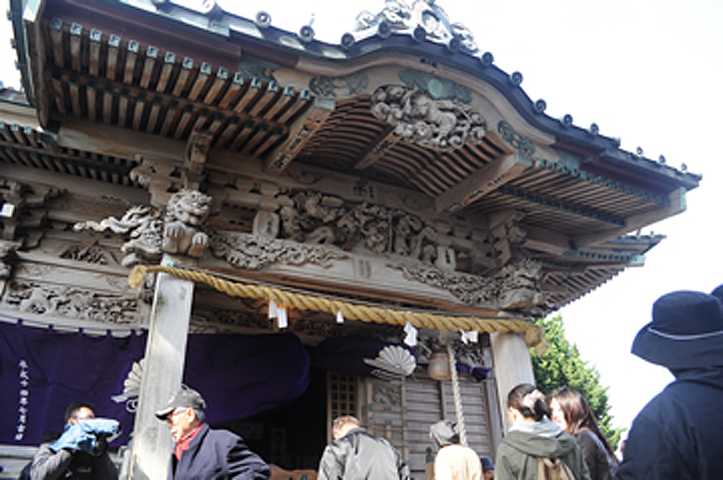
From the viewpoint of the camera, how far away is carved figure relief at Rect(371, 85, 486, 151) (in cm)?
516

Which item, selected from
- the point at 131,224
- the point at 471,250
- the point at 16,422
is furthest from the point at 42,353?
the point at 471,250

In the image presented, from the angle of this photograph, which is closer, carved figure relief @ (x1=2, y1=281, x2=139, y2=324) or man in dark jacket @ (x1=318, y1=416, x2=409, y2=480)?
man in dark jacket @ (x1=318, y1=416, x2=409, y2=480)

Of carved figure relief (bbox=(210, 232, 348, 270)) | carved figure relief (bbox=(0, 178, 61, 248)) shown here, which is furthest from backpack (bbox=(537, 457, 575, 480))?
carved figure relief (bbox=(0, 178, 61, 248))

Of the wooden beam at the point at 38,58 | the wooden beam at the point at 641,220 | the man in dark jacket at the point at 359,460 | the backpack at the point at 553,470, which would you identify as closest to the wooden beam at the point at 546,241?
the wooden beam at the point at 641,220

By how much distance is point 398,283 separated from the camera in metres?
5.79

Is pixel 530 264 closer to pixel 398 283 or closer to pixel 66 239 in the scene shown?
pixel 398 283

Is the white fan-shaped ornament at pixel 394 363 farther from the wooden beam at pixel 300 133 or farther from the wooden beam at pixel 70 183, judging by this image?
the wooden beam at pixel 70 183

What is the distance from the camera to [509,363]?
6.06 m

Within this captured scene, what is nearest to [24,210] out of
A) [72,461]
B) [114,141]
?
[114,141]

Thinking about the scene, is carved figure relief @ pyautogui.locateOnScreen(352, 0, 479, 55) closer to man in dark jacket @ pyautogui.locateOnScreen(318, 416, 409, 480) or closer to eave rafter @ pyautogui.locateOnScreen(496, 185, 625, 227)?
eave rafter @ pyautogui.locateOnScreen(496, 185, 625, 227)

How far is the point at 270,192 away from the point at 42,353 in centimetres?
279

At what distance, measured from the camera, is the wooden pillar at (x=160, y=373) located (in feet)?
13.0

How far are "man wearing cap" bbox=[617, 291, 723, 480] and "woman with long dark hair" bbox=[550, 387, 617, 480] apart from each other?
1.61 metres

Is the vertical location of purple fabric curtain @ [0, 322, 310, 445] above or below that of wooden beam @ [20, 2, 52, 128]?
below
